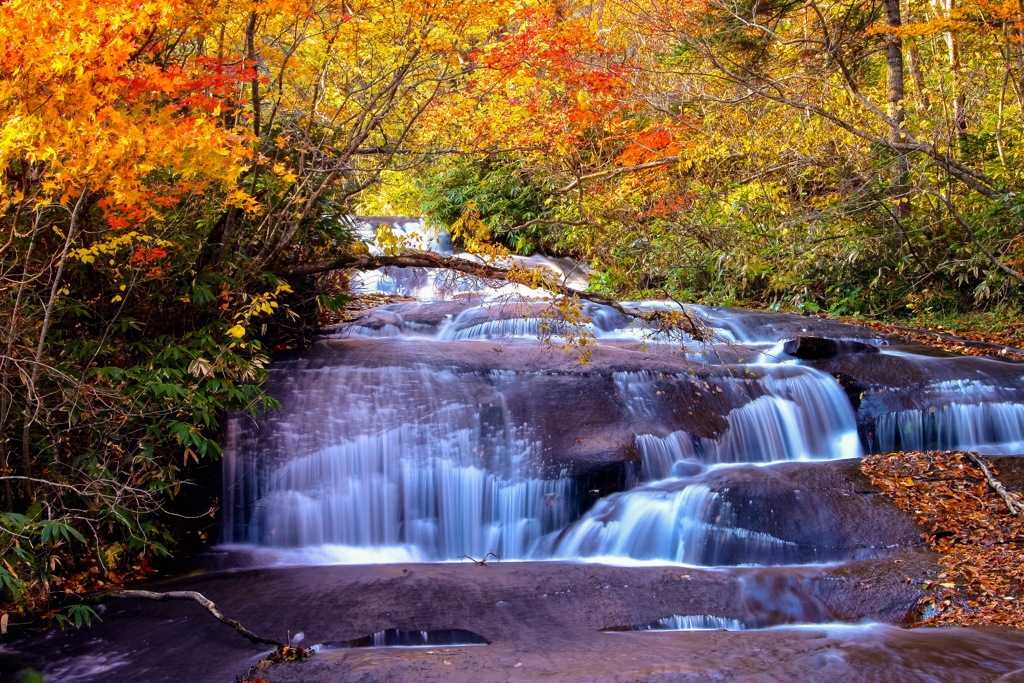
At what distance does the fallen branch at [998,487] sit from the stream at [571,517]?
882mm

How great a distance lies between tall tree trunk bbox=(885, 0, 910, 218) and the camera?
11.9m

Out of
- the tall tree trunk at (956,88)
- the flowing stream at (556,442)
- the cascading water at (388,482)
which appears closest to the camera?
the flowing stream at (556,442)

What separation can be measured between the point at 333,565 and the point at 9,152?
12.0 feet

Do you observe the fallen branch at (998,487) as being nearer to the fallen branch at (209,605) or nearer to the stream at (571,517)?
the stream at (571,517)

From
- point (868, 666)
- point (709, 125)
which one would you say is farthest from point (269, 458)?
point (709, 125)

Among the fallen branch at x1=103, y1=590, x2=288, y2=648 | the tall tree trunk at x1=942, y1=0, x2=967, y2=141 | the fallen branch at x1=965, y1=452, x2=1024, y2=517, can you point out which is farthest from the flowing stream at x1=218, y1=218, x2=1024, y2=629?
the tall tree trunk at x1=942, y1=0, x2=967, y2=141

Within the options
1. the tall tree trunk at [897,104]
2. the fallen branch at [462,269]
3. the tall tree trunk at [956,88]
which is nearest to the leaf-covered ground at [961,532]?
the fallen branch at [462,269]

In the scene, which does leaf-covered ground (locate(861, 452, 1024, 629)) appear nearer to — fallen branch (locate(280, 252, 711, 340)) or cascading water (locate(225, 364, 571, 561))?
fallen branch (locate(280, 252, 711, 340))

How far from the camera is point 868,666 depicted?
4066 millimetres

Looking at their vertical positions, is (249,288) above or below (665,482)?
above

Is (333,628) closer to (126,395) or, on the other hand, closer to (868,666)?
(126,395)

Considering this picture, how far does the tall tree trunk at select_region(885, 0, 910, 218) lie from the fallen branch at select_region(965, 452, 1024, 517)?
18.5 feet

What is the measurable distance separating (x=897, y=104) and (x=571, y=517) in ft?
30.3

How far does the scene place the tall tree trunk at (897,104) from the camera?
38.9 feet
